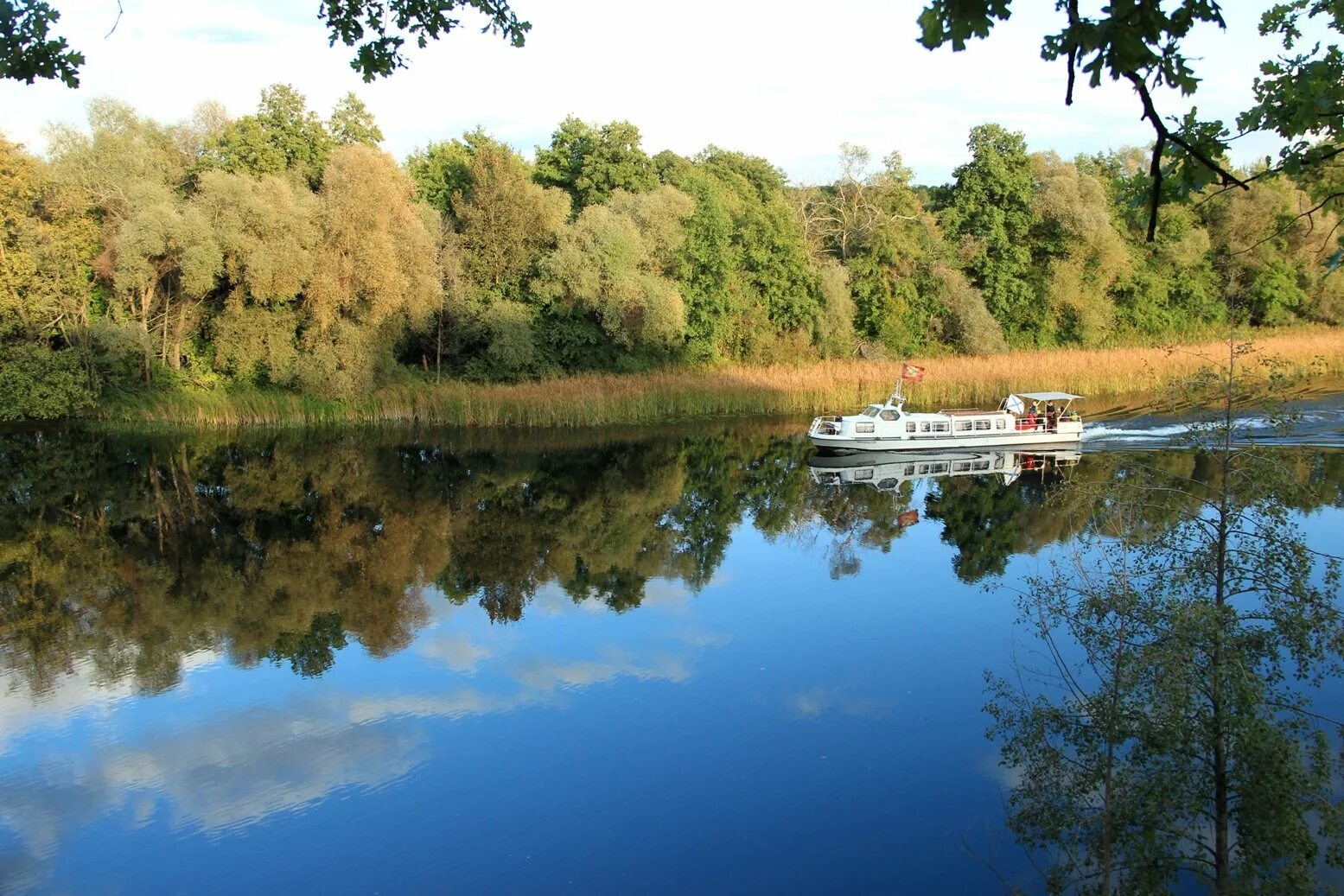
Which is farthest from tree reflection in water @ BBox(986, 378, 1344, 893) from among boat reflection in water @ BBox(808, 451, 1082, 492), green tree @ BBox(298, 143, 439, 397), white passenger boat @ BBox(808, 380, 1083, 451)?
green tree @ BBox(298, 143, 439, 397)

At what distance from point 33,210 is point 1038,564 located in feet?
109

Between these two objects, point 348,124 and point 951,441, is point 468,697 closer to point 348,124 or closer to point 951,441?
point 951,441

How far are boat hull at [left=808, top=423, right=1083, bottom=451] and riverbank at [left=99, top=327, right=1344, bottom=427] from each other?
6.03 metres

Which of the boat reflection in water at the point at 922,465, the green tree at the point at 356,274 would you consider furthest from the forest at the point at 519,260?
the boat reflection in water at the point at 922,465

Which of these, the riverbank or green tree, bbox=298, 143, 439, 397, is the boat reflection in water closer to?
the riverbank

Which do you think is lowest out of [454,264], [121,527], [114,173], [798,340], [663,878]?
[663,878]

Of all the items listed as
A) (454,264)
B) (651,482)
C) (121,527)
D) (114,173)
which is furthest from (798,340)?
(121,527)

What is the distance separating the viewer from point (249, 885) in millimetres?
8586

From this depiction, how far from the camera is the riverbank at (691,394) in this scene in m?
34.1

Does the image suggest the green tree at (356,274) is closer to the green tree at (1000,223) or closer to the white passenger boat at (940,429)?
the white passenger boat at (940,429)

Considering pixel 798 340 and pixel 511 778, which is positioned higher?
pixel 798 340

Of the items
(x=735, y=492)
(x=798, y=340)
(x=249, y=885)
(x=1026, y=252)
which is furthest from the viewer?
(x=1026, y=252)

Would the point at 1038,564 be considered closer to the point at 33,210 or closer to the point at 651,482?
the point at 651,482

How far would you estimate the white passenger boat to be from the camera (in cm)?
2895
